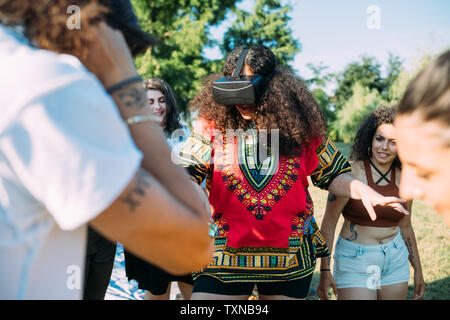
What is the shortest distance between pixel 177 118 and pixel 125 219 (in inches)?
131

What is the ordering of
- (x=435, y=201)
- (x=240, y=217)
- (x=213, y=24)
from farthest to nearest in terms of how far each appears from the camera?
1. (x=213, y=24)
2. (x=240, y=217)
3. (x=435, y=201)

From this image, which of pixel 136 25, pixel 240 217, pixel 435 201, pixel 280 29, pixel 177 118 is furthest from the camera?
pixel 280 29

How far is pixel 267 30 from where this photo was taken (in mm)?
24828

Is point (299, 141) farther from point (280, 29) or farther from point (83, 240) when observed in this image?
point (280, 29)

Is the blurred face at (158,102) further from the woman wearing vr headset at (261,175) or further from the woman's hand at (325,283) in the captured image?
the woman's hand at (325,283)

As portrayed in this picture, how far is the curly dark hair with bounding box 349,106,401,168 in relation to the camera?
327 centimetres

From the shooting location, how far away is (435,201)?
97 centimetres

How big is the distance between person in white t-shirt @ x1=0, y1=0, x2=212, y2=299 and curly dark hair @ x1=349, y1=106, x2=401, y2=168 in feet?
9.26

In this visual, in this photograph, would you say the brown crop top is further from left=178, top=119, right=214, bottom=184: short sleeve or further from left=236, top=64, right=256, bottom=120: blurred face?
left=178, top=119, right=214, bottom=184: short sleeve

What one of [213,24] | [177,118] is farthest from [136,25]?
[213,24]

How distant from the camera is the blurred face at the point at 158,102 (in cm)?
380

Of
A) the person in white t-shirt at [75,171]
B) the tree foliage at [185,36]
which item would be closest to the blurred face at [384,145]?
the person in white t-shirt at [75,171]

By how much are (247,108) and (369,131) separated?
1653mm

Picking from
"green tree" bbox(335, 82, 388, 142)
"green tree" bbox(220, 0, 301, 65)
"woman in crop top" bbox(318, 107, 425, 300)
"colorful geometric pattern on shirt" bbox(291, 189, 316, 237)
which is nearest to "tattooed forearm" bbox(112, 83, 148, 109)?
"colorful geometric pattern on shirt" bbox(291, 189, 316, 237)
